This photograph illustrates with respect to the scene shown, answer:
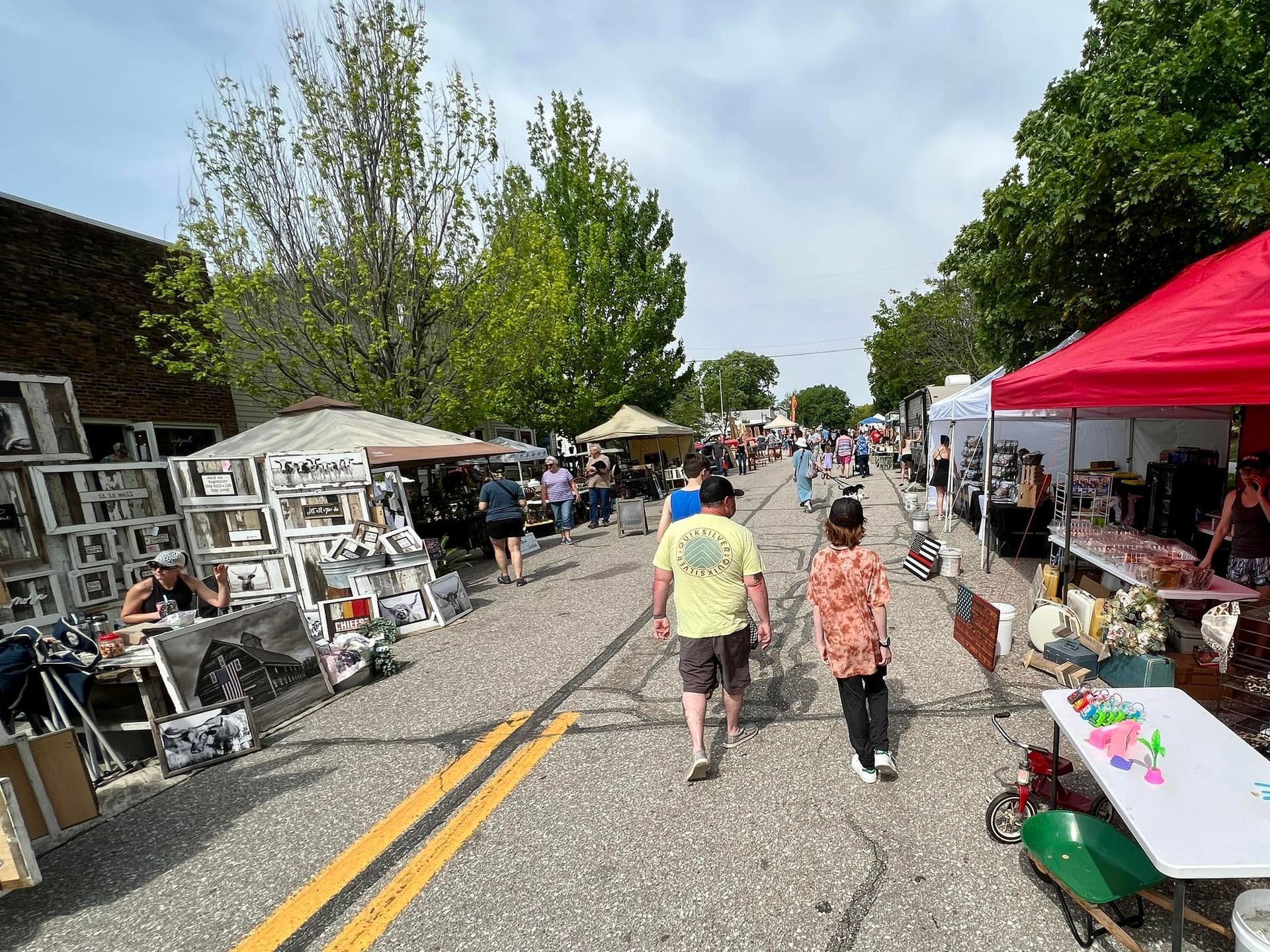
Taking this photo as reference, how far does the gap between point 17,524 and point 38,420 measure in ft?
3.23

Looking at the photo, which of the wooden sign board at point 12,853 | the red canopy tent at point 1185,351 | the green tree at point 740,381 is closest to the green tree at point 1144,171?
the red canopy tent at point 1185,351

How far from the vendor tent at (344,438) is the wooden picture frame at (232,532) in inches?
28.6

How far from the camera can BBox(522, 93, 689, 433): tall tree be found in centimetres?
1969

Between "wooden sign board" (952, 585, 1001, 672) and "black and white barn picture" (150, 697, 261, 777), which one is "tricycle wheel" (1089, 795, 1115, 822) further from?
"black and white barn picture" (150, 697, 261, 777)

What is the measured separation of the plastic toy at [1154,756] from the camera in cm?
206

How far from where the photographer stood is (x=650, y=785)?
344cm

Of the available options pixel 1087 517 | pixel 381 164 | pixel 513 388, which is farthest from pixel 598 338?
pixel 1087 517

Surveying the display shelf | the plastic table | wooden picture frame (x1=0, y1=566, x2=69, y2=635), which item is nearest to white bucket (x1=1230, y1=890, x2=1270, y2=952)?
the plastic table

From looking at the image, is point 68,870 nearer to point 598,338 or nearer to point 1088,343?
point 1088,343

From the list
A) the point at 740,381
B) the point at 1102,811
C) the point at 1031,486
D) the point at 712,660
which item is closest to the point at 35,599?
the point at 712,660

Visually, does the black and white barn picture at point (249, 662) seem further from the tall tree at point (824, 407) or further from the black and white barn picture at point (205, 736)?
the tall tree at point (824, 407)

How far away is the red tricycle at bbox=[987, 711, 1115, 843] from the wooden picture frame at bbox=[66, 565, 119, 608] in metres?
7.69

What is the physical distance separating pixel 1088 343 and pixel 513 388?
15338 mm

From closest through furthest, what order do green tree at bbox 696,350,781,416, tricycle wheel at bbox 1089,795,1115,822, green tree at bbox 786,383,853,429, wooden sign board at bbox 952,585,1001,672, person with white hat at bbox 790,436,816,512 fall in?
tricycle wheel at bbox 1089,795,1115,822, wooden sign board at bbox 952,585,1001,672, person with white hat at bbox 790,436,816,512, green tree at bbox 696,350,781,416, green tree at bbox 786,383,853,429
